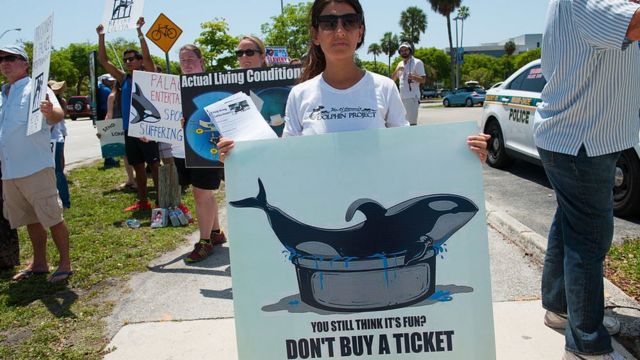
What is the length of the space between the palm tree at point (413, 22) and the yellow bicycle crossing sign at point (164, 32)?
83894 mm

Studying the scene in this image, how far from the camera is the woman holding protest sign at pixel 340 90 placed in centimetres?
223

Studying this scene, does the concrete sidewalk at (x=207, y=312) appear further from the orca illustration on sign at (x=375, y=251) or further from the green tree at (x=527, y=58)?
the green tree at (x=527, y=58)

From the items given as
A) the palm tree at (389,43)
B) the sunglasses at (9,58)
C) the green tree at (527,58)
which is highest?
the palm tree at (389,43)

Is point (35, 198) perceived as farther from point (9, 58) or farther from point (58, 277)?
point (9, 58)

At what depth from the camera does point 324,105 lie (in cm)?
230

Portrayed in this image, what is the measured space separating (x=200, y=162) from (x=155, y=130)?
1176 mm

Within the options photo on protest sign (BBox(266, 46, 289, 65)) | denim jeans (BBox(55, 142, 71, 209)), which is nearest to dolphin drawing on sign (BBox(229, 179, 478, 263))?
denim jeans (BBox(55, 142, 71, 209))

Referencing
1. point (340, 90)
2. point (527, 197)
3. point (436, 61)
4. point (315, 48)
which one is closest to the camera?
point (340, 90)

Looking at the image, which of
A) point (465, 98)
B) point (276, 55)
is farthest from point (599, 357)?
point (465, 98)

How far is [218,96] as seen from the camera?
426 centimetres

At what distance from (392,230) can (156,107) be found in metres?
3.88

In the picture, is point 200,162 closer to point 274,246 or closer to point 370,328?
point 274,246

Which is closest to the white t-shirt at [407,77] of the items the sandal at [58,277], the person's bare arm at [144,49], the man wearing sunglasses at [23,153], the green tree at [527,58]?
the person's bare arm at [144,49]

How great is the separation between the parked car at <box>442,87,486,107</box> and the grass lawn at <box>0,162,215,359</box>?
32158mm
